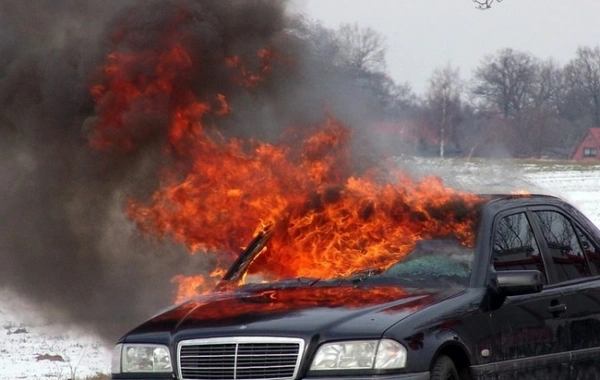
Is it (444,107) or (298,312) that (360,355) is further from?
(444,107)

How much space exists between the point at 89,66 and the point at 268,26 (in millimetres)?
1825

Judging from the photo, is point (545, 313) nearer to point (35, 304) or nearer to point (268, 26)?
point (268, 26)

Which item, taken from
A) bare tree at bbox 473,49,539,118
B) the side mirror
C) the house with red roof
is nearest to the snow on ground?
the side mirror

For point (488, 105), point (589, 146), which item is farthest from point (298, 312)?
point (589, 146)

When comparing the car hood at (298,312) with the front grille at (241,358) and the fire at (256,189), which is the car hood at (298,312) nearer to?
the front grille at (241,358)

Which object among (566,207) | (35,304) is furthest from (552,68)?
(566,207)

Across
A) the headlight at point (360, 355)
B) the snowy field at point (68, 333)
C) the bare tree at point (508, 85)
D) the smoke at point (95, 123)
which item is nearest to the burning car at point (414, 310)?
the headlight at point (360, 355)

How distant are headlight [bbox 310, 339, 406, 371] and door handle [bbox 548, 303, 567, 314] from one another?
1.70 metres

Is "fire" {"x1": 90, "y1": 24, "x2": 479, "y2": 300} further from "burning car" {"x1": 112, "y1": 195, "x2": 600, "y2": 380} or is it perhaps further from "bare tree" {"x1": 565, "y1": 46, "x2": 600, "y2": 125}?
"bare tree" {"x1": 565, "y1": 46, "x2": 600, "y2": 125}

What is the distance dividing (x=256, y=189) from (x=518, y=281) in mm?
2997

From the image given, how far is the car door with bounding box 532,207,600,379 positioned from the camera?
8016 mm

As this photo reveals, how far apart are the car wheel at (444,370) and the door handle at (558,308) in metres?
1.20

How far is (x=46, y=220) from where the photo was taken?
13.8 m

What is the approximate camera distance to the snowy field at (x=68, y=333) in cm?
953
